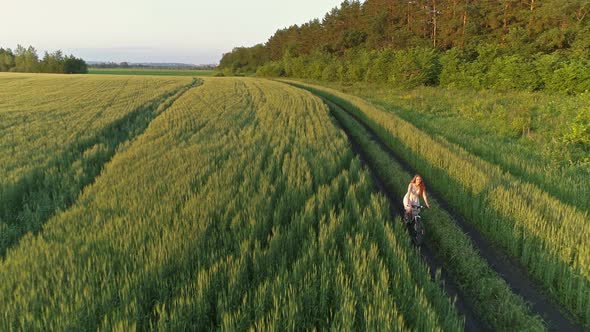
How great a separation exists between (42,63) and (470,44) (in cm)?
13063

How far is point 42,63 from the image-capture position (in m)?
109

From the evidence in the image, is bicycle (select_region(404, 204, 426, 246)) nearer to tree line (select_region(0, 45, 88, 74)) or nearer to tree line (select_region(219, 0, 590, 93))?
tree line (select_region(219, 0, 590, 93))

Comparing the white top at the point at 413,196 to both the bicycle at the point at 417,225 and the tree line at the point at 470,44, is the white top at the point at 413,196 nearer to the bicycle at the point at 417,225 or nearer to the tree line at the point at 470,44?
the bicycle at the point at 417,225

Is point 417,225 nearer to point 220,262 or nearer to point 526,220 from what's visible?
point 526,220

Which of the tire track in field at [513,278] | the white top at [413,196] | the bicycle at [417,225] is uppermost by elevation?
the white top at [413,196]

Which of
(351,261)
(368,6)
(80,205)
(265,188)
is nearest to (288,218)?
(265,188)

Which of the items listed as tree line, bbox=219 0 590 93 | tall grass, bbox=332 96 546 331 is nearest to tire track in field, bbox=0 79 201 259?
tall grass, bbox=332 96 546 331

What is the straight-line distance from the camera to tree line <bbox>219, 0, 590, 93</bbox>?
2372 centimetres

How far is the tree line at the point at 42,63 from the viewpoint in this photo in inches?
4203

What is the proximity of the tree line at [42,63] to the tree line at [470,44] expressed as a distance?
91.3 metres

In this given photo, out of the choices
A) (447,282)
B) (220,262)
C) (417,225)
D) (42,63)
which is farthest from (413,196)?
(42,63)

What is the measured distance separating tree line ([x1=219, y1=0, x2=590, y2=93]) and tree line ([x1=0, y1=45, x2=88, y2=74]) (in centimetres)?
9126

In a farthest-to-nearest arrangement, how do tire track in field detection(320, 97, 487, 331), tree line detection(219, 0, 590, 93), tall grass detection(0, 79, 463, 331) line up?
tree line detection(219, 0, 590, 93)
tire track in field detection(320, 97, 487, 331)
tall grass detection(0, 79, 463, 331)

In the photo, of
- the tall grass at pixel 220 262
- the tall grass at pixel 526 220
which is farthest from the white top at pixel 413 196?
the tall grass at pixel 526 220
